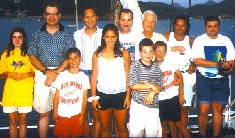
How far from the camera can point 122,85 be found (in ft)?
15.0

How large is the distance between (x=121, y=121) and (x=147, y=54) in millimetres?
938

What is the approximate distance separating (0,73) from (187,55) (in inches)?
→ 104

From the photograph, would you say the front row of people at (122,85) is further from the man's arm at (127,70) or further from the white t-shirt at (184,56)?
the white t-shirt at (184,56)

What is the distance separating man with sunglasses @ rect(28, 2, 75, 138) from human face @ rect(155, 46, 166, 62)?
1.20 meters

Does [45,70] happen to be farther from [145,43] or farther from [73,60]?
[145,43]

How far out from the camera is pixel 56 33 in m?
4.96

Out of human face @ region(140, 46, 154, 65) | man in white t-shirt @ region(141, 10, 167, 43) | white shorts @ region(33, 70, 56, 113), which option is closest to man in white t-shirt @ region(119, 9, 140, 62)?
man in white t-shirt @ region(141, 10, 167, 43)

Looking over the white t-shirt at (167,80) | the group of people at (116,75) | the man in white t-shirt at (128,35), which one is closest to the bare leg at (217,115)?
the group of people at (116,75)

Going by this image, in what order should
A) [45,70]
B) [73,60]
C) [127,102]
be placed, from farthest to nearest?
1. [45,70]
2. [73,60]
3. [127,102]

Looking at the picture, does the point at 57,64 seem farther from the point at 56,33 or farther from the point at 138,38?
the point at 138,38

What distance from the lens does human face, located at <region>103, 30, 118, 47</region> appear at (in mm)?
4574

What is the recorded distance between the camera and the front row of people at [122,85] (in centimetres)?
444

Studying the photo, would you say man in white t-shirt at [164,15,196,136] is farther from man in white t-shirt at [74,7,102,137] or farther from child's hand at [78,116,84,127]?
child's hand at [78,116,84,127]

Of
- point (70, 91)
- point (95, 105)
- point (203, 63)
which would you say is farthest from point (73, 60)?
point (203, 63)
